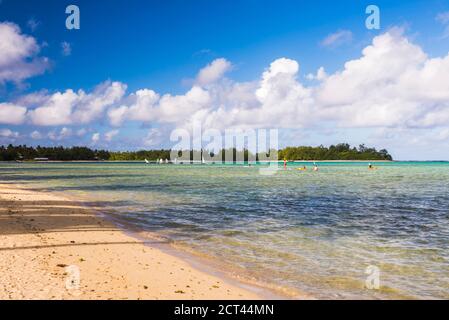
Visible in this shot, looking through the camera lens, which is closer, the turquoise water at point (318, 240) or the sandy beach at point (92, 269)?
the sandy beach at point (92, 269)

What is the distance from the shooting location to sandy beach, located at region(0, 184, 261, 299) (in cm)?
891

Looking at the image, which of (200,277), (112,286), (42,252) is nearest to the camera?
(112,286)

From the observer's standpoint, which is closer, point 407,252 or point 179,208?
point 407,252

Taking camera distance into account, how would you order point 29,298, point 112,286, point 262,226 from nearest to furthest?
point 29,298
point 112,286
point 262,226

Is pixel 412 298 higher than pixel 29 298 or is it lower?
lower

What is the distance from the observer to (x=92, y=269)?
1086 centimetres

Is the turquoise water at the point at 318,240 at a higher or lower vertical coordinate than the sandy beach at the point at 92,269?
lower

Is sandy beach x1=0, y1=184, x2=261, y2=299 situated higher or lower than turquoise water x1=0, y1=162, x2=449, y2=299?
higher

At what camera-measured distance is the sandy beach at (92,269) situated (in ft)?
29.2

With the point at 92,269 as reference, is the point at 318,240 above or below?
below

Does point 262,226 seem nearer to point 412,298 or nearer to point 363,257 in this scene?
point 363,257

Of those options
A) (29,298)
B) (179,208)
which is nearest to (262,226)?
(179,208)

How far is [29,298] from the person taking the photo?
26.7 ft

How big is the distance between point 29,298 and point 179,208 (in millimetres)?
20074
